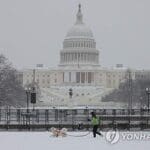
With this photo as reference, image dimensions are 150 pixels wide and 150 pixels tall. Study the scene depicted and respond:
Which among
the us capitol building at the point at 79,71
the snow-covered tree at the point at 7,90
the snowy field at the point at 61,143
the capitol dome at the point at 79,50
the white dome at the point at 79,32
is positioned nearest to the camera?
the snowy field at the point at 61,143

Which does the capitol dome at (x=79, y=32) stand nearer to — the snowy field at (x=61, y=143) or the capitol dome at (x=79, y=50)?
the capitol dome at (x=79, y=50)

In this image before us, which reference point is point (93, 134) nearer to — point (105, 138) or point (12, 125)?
point (105, 138)

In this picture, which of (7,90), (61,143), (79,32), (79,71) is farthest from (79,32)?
(61,143)

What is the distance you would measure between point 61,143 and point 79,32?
169 m

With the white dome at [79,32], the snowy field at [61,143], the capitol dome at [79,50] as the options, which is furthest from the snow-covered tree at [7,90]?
the white dome at [79,32]

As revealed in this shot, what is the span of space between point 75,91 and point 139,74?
65.9ft

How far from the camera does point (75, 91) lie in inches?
6865

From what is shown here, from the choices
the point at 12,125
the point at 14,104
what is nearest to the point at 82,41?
the point at 14,104

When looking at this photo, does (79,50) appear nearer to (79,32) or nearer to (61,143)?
(79,32)

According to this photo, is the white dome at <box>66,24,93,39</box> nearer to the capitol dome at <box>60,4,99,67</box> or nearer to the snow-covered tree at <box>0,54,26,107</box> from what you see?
the capitol dome at <box>60,4,99,67</box>

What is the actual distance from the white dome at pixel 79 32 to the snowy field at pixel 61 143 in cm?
16528

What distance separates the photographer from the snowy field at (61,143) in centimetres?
2445

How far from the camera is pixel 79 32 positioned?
194125 mm

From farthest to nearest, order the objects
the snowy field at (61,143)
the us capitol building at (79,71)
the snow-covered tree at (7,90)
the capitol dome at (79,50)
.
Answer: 1. the capitol dome at (79,50)
2. the us capitol building at (79,71)
3. the snow-covered tree at (7,90)
4. the snowy field at (61,143)
